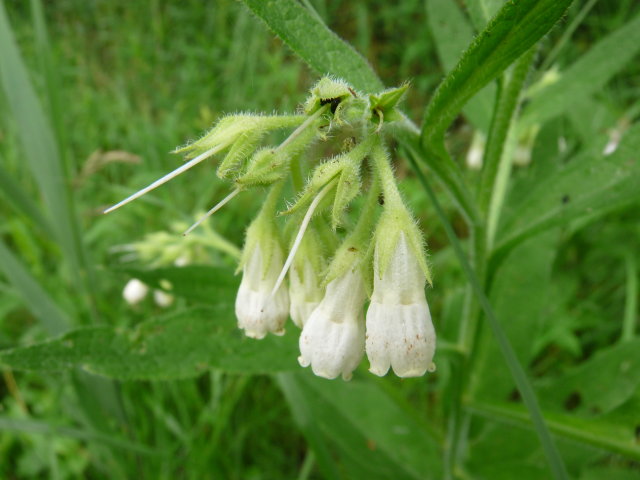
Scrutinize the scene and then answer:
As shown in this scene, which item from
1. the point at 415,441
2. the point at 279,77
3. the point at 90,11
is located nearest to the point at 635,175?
the point at 415,441

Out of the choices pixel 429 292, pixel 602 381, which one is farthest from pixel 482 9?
pixel 429 292

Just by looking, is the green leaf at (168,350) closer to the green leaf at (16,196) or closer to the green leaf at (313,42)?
the green leaf at (313,42)

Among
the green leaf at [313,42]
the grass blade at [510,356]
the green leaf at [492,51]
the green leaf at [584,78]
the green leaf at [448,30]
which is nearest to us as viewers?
the green leaf at [492,51]

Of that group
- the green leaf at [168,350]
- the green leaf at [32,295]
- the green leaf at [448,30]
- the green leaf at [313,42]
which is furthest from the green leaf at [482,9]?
the green leaf at [32,295]

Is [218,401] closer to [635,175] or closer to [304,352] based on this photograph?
[304,352]

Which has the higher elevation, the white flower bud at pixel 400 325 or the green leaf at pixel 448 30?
the green leaf at pixel 448 30

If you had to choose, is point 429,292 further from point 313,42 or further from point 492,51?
point 492,51

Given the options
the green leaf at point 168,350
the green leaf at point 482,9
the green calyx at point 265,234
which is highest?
the green leaf at point 482,9

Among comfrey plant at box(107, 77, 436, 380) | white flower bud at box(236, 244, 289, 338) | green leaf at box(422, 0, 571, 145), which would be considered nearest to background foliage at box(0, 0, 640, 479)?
green leaf at box(422, 0, 571, 145)
